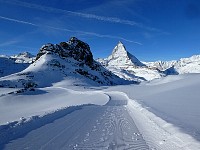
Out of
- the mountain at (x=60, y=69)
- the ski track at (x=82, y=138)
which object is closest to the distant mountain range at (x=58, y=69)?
the mountain at (x=60, y=69)

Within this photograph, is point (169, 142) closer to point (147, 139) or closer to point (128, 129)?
point (147, 139)

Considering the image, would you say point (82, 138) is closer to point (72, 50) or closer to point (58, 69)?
point (58, 69)

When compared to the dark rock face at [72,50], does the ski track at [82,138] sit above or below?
below

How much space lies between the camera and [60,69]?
409ft

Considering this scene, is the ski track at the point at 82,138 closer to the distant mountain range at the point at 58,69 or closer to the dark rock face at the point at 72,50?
the distant mountain range at the point at 58,69

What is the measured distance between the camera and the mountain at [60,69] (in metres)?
93.0

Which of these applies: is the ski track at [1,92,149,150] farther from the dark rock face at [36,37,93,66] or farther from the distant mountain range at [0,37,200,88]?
the dark rock face at [36,37,93,66]

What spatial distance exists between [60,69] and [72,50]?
42.4 metres

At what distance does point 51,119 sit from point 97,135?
468 centimetres

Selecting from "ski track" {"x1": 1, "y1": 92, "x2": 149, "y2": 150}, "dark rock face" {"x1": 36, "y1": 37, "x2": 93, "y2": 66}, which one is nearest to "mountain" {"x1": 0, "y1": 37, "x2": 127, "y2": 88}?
"dark rock face" {"x1": 36, "y1": 37, "x2": 93, "y2": 66}

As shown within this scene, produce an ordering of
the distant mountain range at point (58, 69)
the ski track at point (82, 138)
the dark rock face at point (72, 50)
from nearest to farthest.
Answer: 1. the ski track at point (82, 138)
2. the distant mountain range at point (58, 69)
3. the dark rock face at point (72, 50)

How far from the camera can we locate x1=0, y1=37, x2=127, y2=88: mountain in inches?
3662

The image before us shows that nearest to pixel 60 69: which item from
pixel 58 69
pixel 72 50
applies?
pixel 58 69

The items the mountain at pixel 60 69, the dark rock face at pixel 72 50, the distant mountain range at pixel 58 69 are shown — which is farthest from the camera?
the dark rock face at pixel 72 50
